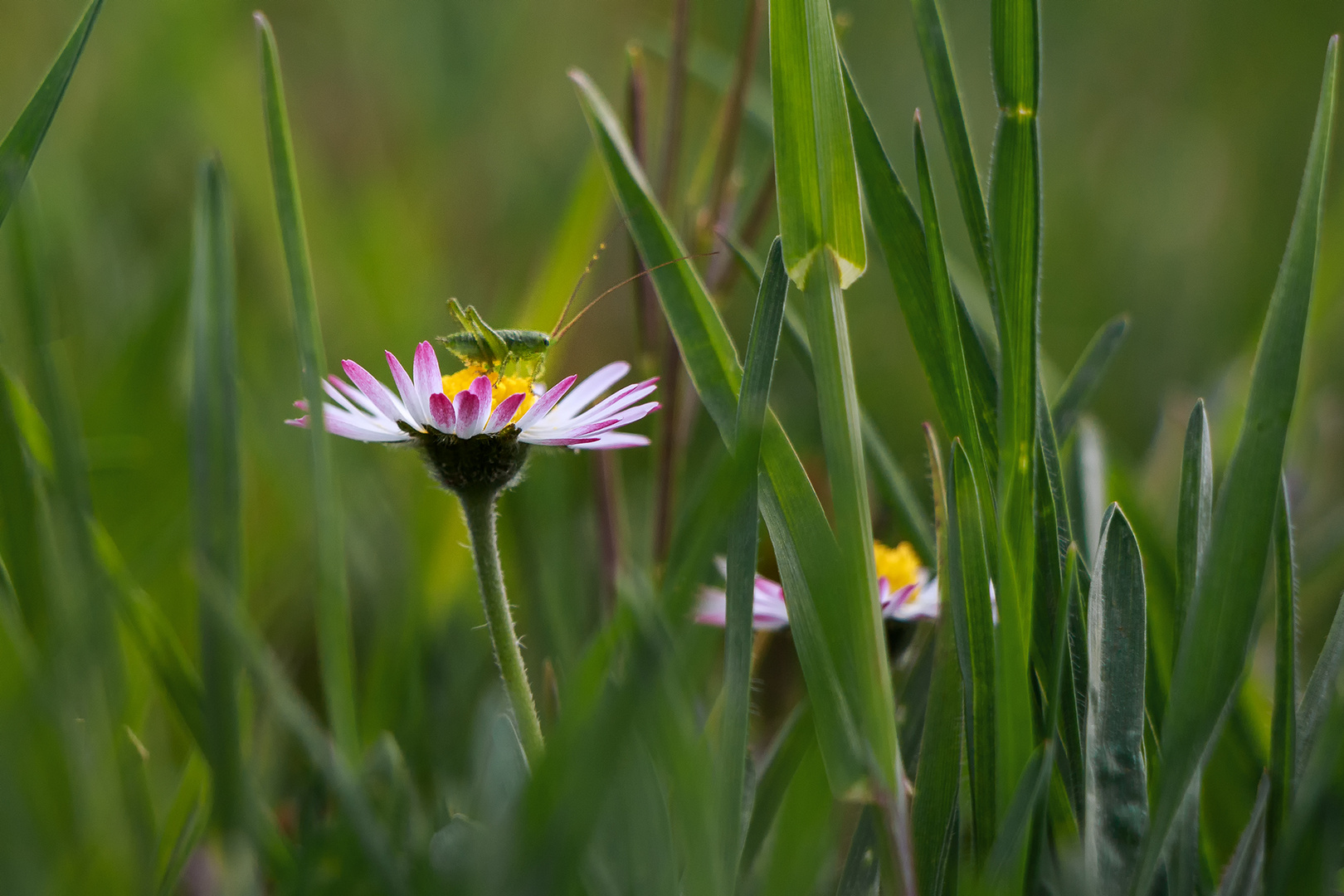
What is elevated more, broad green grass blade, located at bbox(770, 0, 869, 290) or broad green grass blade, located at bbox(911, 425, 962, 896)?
broad green grass blade, located at bbox(770, 0, 869, 290)

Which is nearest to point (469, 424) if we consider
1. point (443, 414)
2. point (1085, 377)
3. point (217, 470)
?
point (443, 414)

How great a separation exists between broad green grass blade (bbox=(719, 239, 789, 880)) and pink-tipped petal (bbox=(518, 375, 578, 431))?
11 centimetres

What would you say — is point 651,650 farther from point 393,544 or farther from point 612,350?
point 612,350

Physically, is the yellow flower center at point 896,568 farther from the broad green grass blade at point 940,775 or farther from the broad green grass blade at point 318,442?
the broad green grass blade at point 318,442

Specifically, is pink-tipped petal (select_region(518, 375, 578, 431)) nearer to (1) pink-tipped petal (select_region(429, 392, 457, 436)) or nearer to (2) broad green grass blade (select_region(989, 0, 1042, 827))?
(1) pink-tipped petal (select_region(429, 392, 457, 436))

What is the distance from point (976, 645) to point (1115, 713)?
0.18ft

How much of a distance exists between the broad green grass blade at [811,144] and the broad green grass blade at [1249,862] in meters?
0.25

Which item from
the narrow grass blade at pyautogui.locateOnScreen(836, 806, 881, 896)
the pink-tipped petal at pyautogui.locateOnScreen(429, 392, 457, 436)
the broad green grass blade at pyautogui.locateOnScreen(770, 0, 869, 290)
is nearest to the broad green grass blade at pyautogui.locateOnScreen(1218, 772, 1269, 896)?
the narrow grass blade at pyautogui.locateOnScreen(836, 806, 881, 896)

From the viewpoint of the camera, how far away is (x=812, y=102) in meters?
0.37

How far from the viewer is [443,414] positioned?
43 cm

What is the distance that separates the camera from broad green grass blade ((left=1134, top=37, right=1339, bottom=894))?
1.07 ft

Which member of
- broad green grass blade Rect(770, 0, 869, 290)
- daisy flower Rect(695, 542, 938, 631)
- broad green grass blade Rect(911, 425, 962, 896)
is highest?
broad green grass blade Rect(770, 0, 869, 290)

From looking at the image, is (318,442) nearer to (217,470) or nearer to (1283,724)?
(217,470)

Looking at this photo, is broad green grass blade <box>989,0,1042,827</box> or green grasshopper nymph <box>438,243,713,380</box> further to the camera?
green grasshopper nymph <box>438,243,713,380</box>
